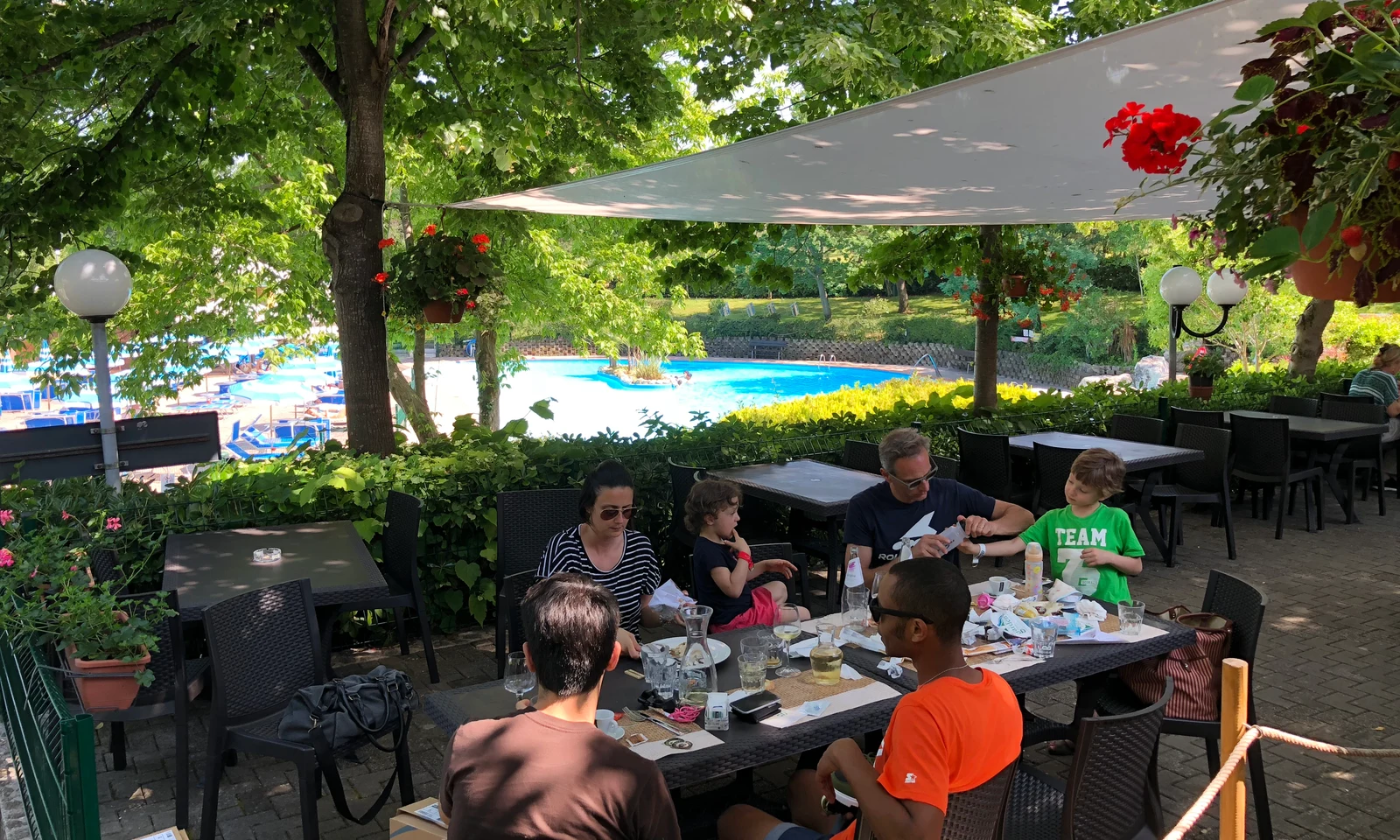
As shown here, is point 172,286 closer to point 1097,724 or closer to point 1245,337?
point 1097,724

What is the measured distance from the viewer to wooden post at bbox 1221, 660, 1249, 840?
229 centimetres

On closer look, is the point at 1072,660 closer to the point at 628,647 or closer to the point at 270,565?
the point at 628,647

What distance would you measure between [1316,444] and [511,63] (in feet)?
24.1

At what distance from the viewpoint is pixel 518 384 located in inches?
1335

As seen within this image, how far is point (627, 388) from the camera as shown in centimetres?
3334

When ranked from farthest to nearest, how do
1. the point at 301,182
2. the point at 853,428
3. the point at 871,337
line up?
1. the point at 871,337
2. the point at 301,182
3. the point at 853,428

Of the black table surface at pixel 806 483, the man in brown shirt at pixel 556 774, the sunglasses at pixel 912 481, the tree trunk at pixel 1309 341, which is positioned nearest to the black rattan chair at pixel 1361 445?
the tree trunk at pixel 1309 341

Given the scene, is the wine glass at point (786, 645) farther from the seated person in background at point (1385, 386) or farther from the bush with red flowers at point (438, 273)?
the seated person in background at point (1385, 386)

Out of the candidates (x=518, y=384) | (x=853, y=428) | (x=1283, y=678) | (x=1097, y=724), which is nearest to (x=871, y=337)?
(x=518, y=384)

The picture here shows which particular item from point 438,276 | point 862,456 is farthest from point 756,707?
point 862,456

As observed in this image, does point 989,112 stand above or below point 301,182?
below

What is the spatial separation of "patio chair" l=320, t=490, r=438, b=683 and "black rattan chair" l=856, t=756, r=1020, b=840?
317cm

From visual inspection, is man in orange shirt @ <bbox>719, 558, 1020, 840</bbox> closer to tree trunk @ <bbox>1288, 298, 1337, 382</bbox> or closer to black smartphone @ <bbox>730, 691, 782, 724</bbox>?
black smartphone @ <bbox>730, 691, 782, 724</bbox>

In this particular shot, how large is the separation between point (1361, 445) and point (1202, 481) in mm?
2325
